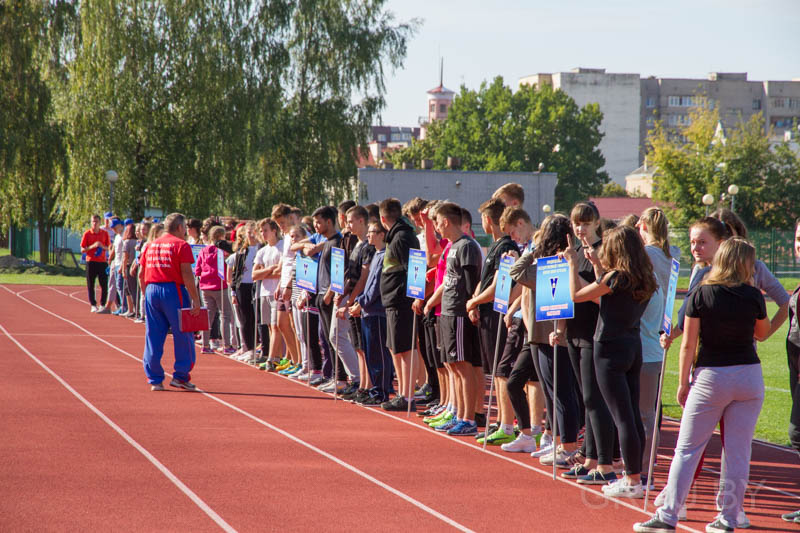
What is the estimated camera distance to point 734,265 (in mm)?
5594

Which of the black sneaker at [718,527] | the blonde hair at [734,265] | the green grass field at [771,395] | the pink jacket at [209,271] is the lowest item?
the green grass field at [771,395]

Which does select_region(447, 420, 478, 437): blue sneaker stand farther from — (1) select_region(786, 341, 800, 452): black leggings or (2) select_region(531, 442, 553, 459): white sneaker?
(1) select_region(786, 341, 800, 452): black leggings

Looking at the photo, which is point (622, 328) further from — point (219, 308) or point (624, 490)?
point (219, 308)

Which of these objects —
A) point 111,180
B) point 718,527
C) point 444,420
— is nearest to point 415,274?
point 444,420

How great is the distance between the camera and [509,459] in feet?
26.4

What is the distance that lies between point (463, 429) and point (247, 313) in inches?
248

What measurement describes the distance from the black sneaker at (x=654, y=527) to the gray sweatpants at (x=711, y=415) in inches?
1.1

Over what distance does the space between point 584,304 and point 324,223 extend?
17.0ft

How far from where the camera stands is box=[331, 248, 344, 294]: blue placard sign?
35.8 feet

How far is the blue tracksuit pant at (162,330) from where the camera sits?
1124 cm

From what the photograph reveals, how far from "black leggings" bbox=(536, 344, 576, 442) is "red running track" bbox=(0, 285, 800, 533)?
1.19 feet

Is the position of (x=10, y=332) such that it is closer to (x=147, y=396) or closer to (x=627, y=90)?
(x=147, y=396)

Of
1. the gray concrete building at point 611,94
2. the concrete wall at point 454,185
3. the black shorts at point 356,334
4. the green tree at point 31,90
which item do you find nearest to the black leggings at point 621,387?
the black shorts at point 356,334

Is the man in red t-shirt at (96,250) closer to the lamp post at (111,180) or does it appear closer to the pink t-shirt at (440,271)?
the lamp post at (111,180)
